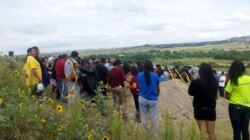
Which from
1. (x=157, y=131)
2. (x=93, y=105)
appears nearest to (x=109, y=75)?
(x=93, y=105)

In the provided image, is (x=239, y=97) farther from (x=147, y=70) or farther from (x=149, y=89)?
A: (x=147, y=70)

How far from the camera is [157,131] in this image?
4.86m

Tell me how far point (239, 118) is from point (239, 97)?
1.17 ft

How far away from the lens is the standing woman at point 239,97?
685 centimetres

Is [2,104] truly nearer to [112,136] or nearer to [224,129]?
[112,136]

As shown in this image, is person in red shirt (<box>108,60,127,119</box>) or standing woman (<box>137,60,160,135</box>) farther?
person in red shirt (<box>108,60,127,119</box>)

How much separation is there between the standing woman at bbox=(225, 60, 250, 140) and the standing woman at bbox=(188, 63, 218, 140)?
0.32m

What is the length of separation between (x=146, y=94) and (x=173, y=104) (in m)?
6.01

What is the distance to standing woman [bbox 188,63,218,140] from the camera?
710cm

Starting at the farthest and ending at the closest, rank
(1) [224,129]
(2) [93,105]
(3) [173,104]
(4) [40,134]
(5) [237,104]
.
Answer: (3) [173,104] → (1) [224,129] → (5) [237,104] → (2) [93,105] → (4) [40,134]

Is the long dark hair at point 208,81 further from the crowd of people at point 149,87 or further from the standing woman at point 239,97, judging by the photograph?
the standing woman at point 239,97

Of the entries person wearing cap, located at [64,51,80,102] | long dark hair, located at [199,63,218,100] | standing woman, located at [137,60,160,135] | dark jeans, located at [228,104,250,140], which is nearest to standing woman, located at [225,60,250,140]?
dark jeans, located at [228,104,250,140]

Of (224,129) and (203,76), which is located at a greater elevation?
(203,76)

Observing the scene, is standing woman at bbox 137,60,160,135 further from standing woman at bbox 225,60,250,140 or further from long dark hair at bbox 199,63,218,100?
standing woman at bbox 225,60,250,140
